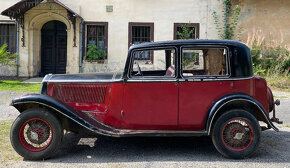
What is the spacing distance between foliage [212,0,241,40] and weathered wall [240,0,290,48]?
48cm

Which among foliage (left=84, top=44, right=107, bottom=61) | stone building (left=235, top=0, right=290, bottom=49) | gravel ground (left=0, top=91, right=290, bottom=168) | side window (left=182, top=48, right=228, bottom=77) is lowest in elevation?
gravel ground (left=0, top=91, right=290, bottom=168)

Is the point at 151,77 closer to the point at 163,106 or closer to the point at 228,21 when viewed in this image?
the point at 163,106

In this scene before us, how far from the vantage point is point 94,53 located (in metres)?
14.3

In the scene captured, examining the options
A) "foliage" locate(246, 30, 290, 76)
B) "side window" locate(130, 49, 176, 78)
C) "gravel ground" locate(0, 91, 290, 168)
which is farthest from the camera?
"foliage" locate(246, 30, 290, 76)

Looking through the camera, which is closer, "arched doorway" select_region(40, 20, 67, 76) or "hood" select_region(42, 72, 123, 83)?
"hood" select_region(42, 72, 123, 83)

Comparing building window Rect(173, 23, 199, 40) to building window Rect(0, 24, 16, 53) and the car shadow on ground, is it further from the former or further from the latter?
the car shadow on ground

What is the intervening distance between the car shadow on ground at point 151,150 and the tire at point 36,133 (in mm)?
197

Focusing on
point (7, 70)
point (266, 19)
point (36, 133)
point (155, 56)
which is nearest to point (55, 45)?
point (7, 70)

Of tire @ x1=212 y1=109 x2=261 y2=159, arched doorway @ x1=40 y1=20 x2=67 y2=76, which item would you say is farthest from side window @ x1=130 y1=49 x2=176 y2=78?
arched doorway @ x1=40 y1=20 x2=67 y2=76

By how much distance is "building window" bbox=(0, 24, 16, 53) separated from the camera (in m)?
14.7

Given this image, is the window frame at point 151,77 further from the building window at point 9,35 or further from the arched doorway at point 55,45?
the building window at point 9,35

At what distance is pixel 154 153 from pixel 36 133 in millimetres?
1751

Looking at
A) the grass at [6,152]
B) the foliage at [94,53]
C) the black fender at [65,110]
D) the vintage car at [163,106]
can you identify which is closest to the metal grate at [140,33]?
the foliage at [94,53]

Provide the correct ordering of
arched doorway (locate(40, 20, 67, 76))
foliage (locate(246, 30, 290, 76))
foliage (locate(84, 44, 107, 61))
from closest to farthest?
foliage (locate(246, 30, 290, 76)), foliage (locate(84, 44, 107, 61)), arched doorway (locate(40, 20, 67, 76))
